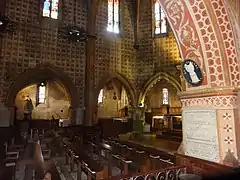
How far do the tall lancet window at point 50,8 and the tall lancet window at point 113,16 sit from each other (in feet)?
14.6

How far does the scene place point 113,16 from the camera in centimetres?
1775

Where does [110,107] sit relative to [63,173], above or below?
above

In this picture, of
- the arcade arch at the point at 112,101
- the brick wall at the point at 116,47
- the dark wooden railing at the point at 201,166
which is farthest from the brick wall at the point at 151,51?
the dark wooden railing at the point at 201,166

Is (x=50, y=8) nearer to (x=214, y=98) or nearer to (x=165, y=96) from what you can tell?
(x=165, y=96)

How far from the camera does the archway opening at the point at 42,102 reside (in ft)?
61.2

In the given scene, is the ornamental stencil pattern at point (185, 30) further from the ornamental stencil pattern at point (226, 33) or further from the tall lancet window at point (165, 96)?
the tall lancet window at point (165, 96)

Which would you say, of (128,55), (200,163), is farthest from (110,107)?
(200,163)

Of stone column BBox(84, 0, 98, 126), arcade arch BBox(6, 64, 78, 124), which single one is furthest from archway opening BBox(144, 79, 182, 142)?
arcade arch BBox(6, 64, 78, 124)

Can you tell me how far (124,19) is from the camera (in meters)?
18.2

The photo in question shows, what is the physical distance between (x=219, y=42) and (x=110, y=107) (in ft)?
59.4

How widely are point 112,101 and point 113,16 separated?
29.5 feet

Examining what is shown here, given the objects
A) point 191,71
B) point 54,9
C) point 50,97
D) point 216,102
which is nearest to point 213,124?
point 216,102

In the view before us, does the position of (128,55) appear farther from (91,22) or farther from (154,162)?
(154,162)

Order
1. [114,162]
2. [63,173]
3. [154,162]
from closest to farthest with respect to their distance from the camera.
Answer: [154,162], [63,173], [114,162]
